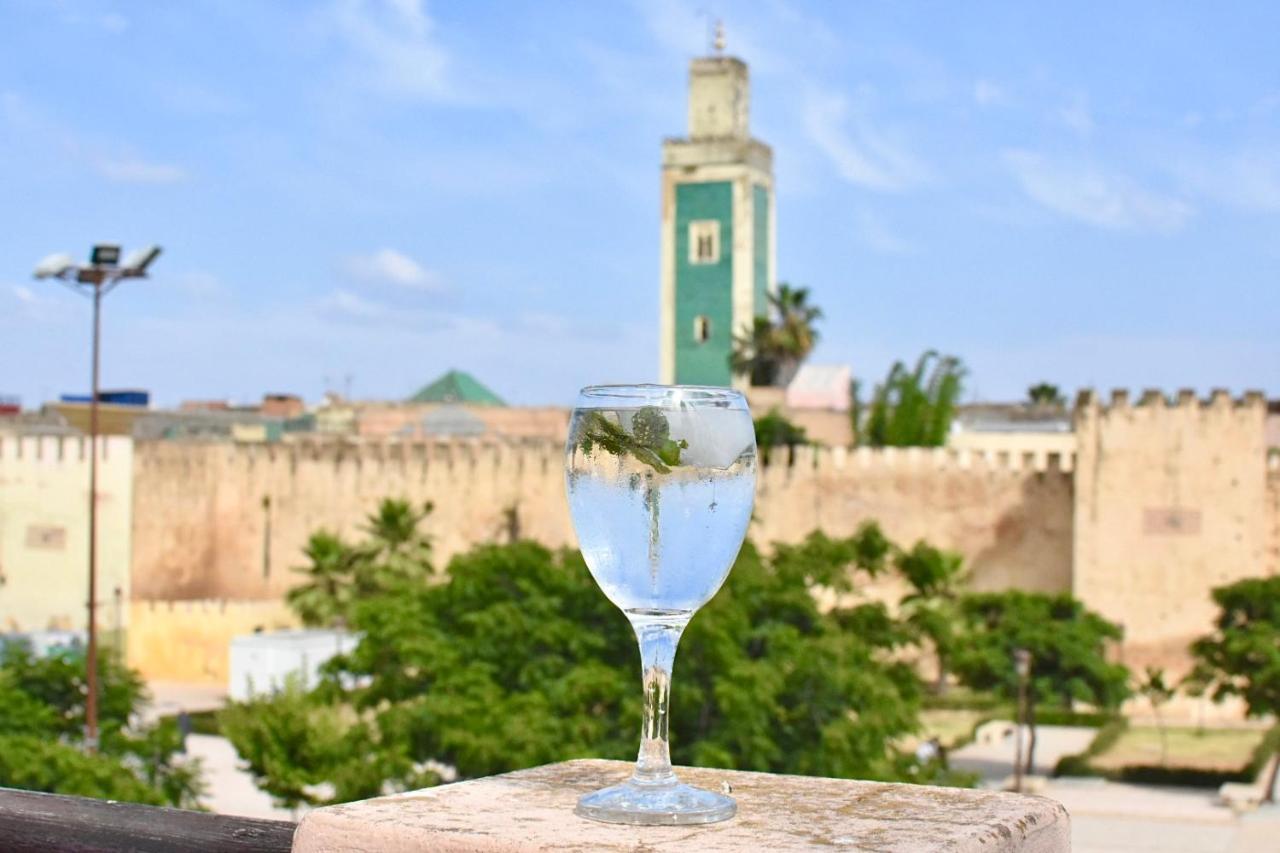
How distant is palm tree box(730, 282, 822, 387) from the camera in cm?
3772

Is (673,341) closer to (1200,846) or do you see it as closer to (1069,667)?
(1069,667)

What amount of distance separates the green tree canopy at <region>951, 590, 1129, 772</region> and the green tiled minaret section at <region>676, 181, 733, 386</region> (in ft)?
54.1

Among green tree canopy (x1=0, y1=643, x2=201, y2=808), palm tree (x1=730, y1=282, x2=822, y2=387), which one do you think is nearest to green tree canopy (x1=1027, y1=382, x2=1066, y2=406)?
palm tree (x1=730, y1=282, x2=822, y2=387)

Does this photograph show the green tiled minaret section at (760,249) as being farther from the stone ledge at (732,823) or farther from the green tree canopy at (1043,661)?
the stone ledge at (732,823)

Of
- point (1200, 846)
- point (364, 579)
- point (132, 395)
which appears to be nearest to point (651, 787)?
point (1200, 846)

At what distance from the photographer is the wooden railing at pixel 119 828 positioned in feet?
6.13

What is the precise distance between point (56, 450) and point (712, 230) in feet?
46.8

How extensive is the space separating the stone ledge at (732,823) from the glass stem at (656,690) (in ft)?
0.23

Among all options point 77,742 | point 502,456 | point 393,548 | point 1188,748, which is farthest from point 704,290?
point 77,742

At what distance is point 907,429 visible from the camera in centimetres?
3116

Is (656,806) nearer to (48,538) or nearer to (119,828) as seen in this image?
(119,828)

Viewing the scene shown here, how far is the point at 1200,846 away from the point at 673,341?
78.5 feet

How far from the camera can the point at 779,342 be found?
1481 inches

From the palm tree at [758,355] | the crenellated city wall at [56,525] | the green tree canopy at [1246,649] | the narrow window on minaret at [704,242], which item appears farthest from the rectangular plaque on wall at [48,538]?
the green tree canopy at [1246,649]
